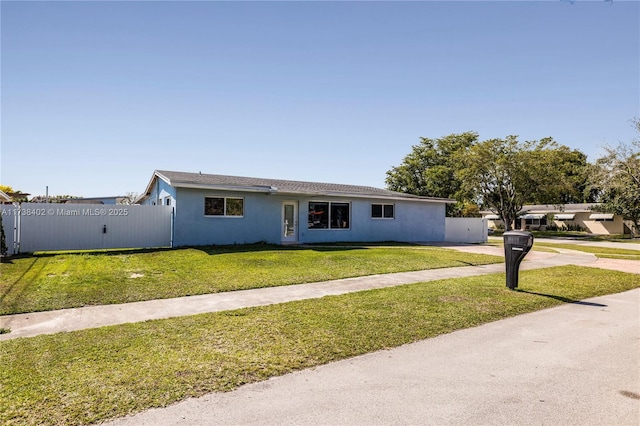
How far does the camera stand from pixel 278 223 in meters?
17.8

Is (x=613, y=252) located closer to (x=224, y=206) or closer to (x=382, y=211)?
(x=382, y=211)

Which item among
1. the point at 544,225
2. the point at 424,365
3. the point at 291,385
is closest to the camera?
the point at 291,385

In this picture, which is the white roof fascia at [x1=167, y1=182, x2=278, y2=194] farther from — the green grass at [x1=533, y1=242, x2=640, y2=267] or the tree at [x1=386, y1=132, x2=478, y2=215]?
the tree at [x1=386, y1=132, x2=478, y2=215]

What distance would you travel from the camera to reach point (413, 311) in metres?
6.25

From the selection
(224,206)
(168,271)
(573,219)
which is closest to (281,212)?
(224,206)

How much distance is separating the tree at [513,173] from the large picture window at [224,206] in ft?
87.2

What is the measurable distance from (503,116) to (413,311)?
63.6 feet

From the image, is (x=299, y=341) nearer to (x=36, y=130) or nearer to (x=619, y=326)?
(x=619, y=326)

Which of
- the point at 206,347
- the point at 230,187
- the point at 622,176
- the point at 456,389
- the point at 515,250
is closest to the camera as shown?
the point at 456,389

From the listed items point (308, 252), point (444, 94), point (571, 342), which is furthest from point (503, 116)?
point (571, 342)

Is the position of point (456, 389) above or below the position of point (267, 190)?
below

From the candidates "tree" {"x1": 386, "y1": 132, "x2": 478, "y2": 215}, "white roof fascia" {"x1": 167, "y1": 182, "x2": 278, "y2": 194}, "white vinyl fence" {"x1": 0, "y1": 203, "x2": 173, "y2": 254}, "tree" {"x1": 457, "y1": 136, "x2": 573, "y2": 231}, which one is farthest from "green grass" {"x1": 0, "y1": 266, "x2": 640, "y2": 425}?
"tree" {"x1": 386, "y1": 132, "x2": 478, "y2": 215}

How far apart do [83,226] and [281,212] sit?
8.20 m

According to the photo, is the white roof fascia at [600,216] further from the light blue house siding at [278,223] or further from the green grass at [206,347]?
the green grass at [206,347]
